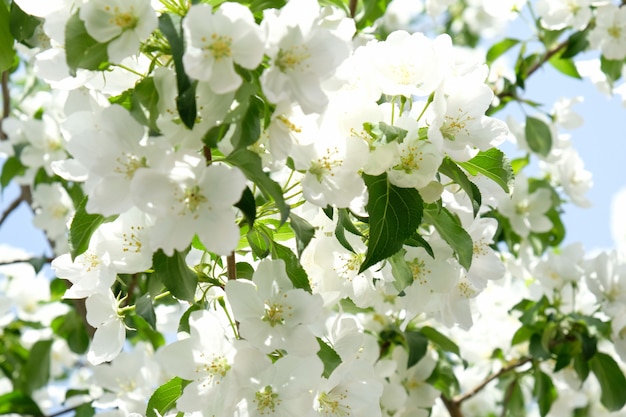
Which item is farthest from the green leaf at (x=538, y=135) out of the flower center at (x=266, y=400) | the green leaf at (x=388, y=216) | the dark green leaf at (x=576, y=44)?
the flower center at (x=266, y=400)

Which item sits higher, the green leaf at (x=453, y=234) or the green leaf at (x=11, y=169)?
the green leaf at (x=453, y=234)

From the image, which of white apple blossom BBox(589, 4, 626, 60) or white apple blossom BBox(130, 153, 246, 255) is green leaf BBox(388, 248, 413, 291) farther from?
white apple blossom BBox(589, 4, 626, 60)

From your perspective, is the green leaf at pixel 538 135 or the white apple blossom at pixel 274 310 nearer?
the white apple blossom at pixel 274 310

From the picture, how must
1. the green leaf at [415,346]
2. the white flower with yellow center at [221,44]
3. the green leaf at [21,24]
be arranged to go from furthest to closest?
the green leaf at [415,346], the green leaf at [21,24], the white flower with yellow center at [221,44]

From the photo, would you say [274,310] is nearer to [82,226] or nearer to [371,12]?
[82,226]

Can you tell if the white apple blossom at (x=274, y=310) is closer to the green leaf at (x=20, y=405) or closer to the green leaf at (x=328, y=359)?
the green leaf at (x=328, y=359)

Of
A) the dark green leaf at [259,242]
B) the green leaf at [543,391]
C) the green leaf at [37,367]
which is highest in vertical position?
the dark green leaf at [259,242]

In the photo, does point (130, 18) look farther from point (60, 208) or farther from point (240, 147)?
point (60, 208)
